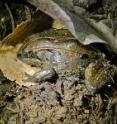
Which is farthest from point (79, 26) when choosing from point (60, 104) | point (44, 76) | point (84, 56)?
point (60, 104)

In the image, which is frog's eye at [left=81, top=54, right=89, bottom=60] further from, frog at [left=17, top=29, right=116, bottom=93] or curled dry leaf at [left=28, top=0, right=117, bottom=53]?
curled dry leaf at [left=28, top=0, right=117, bottom=53]

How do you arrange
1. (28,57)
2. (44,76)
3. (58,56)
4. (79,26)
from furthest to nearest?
1. (28,57)
2. (58,56)
3. (44,76)
4. (79,26)

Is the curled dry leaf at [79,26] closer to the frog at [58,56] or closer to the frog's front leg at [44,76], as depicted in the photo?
the frog at [58,56]

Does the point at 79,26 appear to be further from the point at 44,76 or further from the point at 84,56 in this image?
the point at 44,76

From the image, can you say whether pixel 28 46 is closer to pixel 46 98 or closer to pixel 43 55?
pixel 43 55

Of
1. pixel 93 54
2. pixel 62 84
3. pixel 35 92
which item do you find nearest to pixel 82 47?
pixel 93 54
